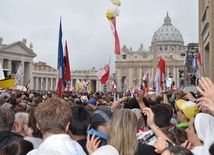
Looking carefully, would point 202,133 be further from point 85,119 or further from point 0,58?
point 0,58

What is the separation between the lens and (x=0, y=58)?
8531 centimetres

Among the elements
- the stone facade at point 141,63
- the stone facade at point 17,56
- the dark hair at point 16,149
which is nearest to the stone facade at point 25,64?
the stone facade at point 17,56

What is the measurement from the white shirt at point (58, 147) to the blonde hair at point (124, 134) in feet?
1.14

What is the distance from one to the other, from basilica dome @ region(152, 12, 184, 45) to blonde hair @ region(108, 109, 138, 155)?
157785 millimetres

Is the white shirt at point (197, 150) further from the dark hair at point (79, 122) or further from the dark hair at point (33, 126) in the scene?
the dark hair at point (33, 126)

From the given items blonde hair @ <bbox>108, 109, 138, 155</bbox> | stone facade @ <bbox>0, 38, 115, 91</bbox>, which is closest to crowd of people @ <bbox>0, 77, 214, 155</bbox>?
blonde hair @ <bbox>108, 109, 138, 155</bbox>

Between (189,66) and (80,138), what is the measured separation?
32138 mm

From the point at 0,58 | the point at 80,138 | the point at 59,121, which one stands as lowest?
the point at 80,138

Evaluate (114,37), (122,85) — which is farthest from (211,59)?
(122,85)

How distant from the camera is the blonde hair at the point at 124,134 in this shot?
3.55 meters

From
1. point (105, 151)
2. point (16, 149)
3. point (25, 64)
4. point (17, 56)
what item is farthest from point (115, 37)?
point (25, 64)

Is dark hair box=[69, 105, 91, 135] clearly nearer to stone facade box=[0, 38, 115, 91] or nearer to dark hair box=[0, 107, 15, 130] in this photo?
dark hair box=[0, 107, 15, 130]

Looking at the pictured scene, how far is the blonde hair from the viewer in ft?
11.6

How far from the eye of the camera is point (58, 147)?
3.21 meters
